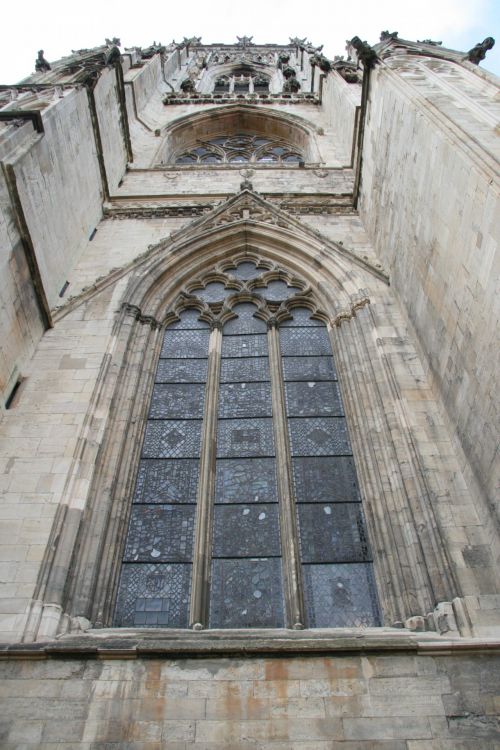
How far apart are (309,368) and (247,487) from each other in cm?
227

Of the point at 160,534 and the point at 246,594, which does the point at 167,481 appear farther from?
the point at 246,594

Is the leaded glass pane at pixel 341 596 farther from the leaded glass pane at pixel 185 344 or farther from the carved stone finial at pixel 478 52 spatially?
the carved stone finial at pixel 478 52

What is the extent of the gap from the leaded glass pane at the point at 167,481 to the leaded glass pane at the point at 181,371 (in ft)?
4.77

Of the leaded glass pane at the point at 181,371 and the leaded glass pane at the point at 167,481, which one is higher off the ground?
the leaded glass pane at the point at 181,371

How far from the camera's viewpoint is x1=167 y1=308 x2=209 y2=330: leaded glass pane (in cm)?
939

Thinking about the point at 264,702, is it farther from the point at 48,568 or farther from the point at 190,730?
the point at 48,568

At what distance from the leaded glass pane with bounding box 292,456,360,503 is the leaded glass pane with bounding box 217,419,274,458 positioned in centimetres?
42

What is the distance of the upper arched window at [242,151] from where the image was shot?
17422 mm

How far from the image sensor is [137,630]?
5.16 metres

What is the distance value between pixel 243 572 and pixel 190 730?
68.7 inches

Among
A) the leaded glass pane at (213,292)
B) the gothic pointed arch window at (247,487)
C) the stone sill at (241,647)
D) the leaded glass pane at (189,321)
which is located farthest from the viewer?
the leaded glass pane at (213,292)

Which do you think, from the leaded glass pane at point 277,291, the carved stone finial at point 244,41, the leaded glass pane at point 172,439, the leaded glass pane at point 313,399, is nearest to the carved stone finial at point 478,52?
the leaded glass pane at point 277,291

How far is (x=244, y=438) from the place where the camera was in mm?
7355

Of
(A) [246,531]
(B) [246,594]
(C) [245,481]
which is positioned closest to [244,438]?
(C) [245,481]
